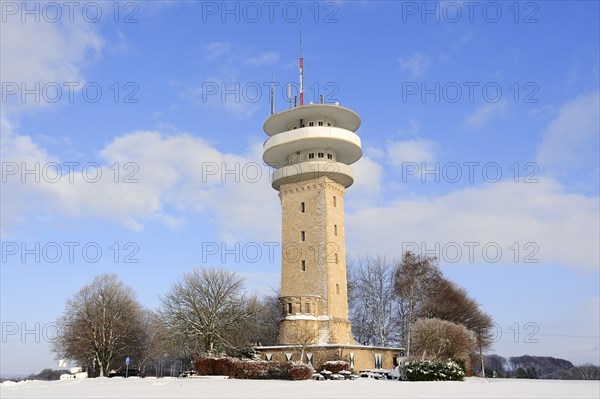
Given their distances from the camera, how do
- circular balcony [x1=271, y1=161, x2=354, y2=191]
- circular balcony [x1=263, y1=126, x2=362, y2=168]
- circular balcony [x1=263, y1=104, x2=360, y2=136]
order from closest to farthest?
circular balcony [x1=263, y1=126, x2=362, y2=168]
circular balcony [x1=271, y1=161, x2=354, y2=191]
circular balcony [x1=263, y1=104, x2=360, y2=136]

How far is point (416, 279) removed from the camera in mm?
61000

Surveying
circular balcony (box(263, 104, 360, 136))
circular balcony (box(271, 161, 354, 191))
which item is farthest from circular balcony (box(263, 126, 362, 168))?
circular balcony (box(263, 104, 360, 136))

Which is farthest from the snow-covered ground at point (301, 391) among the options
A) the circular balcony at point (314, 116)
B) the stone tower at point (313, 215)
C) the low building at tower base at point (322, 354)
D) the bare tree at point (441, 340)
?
the circular balcony at point (314, 116)

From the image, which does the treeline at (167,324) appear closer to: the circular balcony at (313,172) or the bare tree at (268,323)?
the bare tree at (268,323)

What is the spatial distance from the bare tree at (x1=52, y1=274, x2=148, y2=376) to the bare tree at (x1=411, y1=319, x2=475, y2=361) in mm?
30442

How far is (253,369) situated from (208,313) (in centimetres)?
1224

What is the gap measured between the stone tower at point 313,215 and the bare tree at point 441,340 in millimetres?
6084

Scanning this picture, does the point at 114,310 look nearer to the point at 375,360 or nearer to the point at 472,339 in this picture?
the point at 375,360

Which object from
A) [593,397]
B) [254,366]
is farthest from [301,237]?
[593,397]

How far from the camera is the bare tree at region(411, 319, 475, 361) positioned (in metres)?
45.2

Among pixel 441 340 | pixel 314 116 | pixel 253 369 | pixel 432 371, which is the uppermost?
pixel 314 116

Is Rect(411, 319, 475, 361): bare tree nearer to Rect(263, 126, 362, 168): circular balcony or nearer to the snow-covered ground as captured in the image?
Rect(263, 126, 362, 168): circular balcony

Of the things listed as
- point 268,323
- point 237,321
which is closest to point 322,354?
point 237,321

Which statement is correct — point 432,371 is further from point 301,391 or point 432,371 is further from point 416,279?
point 416,279
